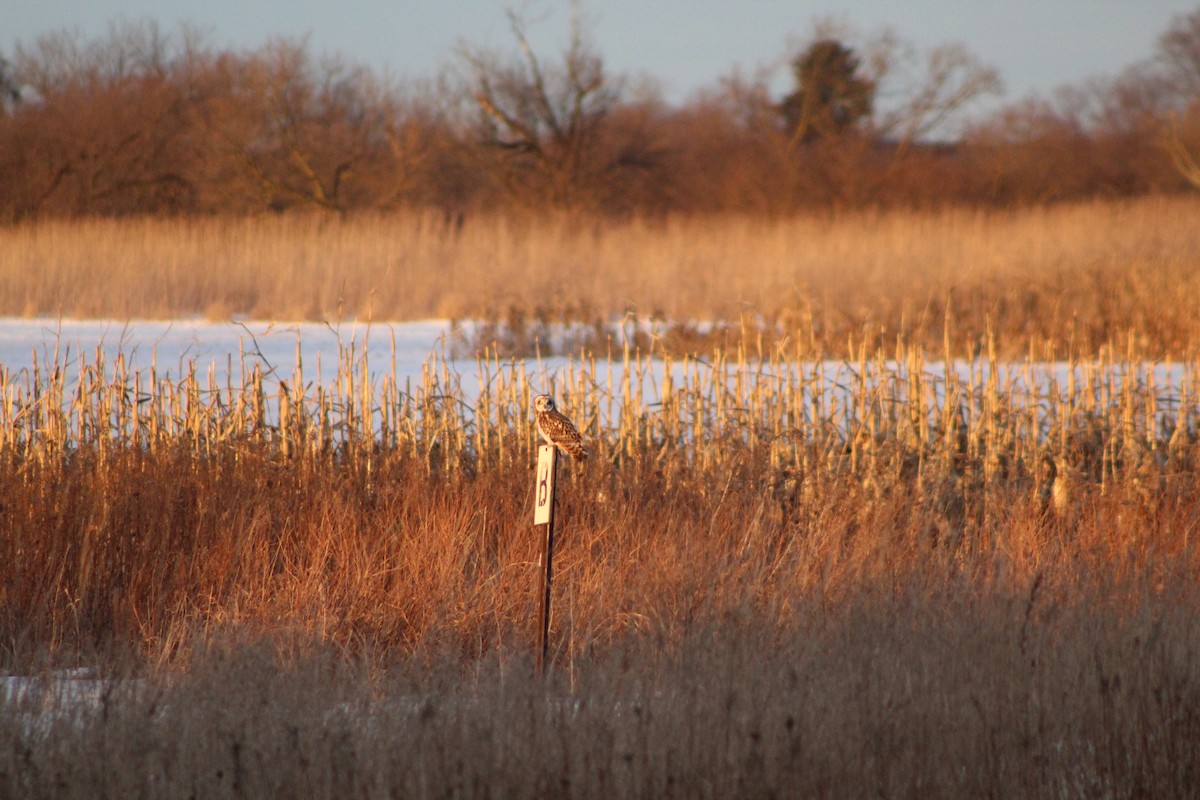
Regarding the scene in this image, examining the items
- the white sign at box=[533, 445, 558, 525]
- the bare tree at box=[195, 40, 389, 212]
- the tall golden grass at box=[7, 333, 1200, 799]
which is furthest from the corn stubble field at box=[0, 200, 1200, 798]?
the bare tree at box=[195, 40, 389, 212]

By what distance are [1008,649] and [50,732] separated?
242 cm

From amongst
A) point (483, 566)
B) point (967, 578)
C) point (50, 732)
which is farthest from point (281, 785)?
point (967, 578)

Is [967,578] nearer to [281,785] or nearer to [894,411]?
[894,411]

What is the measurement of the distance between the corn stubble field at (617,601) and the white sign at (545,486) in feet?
1.42

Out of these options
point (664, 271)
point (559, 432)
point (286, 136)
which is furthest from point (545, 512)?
point (286, 136)

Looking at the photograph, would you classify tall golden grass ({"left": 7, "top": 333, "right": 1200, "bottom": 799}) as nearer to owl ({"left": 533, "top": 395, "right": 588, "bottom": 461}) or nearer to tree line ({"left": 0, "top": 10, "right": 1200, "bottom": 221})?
owl ({"left": 533, "top": 395, "right": 588, "bottom": 461})

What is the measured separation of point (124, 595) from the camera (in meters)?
3.76

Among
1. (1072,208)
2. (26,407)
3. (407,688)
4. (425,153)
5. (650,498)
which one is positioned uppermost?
(425,153)

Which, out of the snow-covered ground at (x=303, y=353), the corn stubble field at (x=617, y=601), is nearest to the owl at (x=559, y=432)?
the corn stubble field at (x=617, y=601)

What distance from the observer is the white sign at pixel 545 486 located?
2773 mm

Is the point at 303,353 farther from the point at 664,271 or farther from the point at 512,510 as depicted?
the point at 512,510

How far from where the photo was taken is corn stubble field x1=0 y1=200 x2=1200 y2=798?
2430mm

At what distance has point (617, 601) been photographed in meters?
3.66

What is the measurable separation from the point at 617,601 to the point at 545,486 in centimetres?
98
